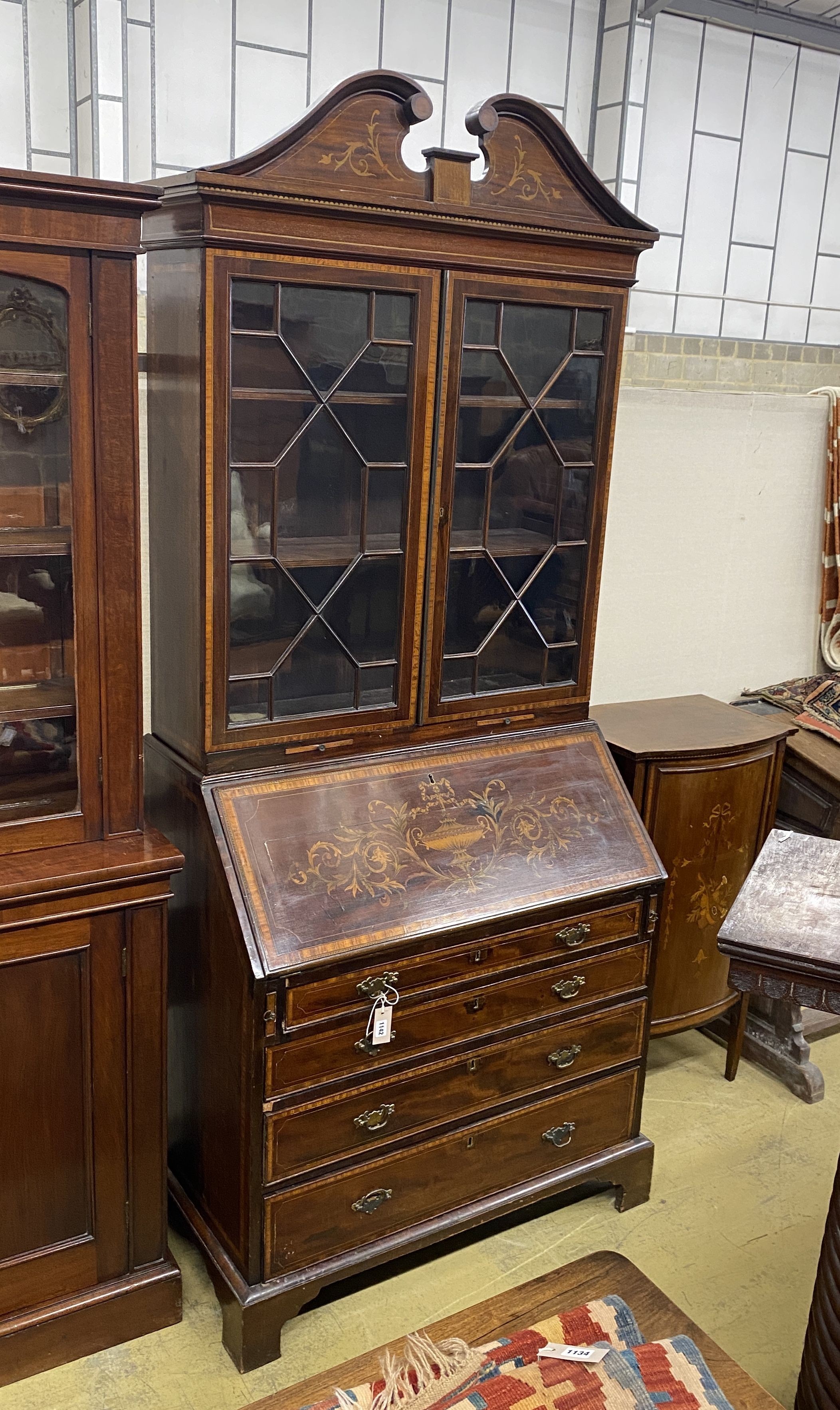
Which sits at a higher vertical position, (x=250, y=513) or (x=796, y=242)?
(x=796, y=242)

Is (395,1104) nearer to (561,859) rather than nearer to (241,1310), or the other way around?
(241,1310)

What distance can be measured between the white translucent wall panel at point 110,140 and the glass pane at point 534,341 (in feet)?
2.91

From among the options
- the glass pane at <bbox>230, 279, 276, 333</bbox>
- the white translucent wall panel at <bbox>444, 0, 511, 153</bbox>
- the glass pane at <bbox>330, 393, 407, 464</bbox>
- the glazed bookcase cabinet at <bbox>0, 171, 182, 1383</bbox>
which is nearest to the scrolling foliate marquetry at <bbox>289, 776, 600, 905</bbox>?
the glazed bookcase cabinet at <bbox>0, 171, 182, 1383</bbox>

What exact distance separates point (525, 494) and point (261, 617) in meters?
0.67

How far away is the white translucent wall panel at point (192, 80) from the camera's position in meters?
2.53

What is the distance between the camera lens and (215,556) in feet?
6.86

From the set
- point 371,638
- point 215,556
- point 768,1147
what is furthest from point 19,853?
point 768,1147

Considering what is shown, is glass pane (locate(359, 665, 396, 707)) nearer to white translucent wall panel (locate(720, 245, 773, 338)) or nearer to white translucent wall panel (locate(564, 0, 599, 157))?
white translucent wall panel (locate(564, 0, 599, 157))

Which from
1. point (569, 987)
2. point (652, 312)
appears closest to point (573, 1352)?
point (569, 987)

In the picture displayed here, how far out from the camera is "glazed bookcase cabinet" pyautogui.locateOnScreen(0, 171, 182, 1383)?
6.13 ft

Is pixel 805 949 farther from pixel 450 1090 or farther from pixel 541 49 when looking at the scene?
pixel 541 49

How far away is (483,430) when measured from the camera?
236 centimetres

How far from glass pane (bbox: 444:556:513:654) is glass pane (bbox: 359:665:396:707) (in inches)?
5.8

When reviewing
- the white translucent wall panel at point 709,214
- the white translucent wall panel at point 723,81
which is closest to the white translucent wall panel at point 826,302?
the white translucent wall panel at point 709,214
